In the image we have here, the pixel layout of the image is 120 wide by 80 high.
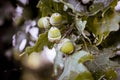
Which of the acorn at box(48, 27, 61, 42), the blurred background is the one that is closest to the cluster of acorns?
the acorn at box(48, 27, 61, 42)

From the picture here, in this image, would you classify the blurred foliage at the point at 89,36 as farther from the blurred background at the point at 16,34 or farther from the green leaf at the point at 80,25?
the blurred background at the point at 16,34

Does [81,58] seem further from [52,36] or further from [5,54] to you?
[5,54]

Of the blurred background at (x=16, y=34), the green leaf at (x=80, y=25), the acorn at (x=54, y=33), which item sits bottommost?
the blurred background at (x=16, y=34)

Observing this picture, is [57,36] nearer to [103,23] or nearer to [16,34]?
[103,23]

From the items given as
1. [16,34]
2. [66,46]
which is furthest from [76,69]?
[16,34]

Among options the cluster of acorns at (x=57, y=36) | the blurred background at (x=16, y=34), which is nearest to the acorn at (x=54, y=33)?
the cluster of acorns at (x=57, y=36)

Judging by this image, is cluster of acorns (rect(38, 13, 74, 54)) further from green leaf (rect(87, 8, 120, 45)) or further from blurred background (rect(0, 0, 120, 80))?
blurred background (rect(0, 0, 120, 80))

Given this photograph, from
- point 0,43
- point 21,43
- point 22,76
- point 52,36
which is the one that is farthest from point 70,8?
point 22,76
